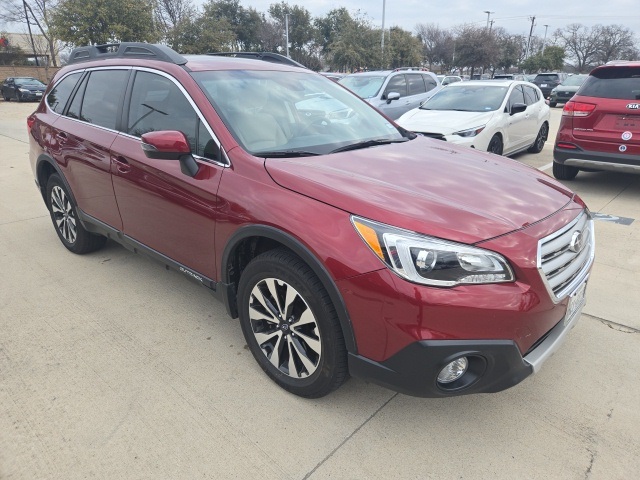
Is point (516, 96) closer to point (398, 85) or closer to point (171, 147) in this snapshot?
point (398, 85)

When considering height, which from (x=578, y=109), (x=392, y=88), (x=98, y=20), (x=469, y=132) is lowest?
(x=469, y=132)

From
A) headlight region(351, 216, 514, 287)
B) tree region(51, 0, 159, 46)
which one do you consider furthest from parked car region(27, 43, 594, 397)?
tree region(51, 0, 159, 46)

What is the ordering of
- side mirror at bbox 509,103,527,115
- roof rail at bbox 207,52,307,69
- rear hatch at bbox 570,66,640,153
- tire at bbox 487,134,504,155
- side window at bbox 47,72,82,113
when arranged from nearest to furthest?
roof rail at bbox 207,52,307,69
side window at bbox 47,72,82,113
rear hatch at bbox 570,66,640,153
tire at bbox 487,134,504,155
side mirror at bbox 509,103,527,115

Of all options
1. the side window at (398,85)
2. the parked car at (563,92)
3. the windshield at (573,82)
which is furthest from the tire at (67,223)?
the windshield at (573,82)

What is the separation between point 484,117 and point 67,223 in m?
5.98

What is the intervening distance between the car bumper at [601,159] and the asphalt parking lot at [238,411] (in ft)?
9.61

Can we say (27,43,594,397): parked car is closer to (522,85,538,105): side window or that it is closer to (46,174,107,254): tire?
(46,174,107,254): tire

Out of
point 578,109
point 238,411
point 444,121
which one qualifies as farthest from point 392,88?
point 238,411

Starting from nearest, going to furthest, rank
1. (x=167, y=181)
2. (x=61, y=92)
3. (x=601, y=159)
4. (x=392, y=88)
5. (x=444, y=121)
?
(x=167, y=181) → (x=61, y=92) → (x=601, y=159) → (x=444, y=121) → (x=392, y=88)

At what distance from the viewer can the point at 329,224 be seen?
2.07m

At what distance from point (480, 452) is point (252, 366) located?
52.1 inches

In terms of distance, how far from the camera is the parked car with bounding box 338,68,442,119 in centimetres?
1009

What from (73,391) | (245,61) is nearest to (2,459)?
(73,391)

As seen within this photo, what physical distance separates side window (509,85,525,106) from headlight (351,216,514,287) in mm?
6940
